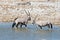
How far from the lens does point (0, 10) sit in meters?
18.7

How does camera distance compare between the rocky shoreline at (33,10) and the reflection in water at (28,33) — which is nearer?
the reflection in water at (28,33)

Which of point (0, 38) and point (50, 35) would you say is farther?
point (50, 35)

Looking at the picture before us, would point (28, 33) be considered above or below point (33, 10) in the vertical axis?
above

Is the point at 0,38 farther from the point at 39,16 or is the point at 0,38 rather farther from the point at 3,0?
the point at 3,0

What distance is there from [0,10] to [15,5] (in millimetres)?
899

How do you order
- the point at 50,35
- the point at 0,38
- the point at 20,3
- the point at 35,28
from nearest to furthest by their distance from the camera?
the point at 0,38
the point at 50,35
the point at 35,28
the point at 20,3

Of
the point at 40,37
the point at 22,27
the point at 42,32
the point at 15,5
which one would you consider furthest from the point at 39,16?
the point at 40,37

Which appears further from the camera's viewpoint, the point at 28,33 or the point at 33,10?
the point at 33,10

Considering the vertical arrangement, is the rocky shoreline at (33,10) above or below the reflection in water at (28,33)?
below

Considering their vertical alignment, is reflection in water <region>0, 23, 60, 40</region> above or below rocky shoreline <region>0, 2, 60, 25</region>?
above

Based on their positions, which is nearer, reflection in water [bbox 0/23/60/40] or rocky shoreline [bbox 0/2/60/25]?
reflection in water [bbox 0/23/60/40]

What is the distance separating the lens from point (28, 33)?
13.3 metres

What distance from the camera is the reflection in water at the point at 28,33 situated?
12389 mm

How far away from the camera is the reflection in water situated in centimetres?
1239
